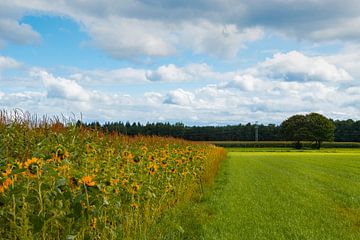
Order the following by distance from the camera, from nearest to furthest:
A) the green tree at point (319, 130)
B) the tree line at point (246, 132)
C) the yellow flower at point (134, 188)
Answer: the yellow flower at point (134, 188), the green tree at point (319, 130), the tree line at point (246, 132)

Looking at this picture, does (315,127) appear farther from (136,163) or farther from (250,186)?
(136,163)

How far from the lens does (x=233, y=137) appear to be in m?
113

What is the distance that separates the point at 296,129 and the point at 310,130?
2816 mm

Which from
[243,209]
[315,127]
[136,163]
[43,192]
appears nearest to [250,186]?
[243,209]

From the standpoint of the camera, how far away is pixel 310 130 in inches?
3285

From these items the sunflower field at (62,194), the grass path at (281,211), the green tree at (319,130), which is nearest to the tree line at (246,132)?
the green tree at (319,130)

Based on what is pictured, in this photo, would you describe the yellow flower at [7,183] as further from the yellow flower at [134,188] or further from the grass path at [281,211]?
the grass path at [281,211]

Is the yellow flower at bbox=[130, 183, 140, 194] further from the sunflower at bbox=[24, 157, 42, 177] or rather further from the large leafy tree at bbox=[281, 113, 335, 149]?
the large leafy tree at bbox=[281, 113, 335, 149]

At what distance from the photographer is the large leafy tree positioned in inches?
3260

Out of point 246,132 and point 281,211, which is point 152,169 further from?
point 246,132

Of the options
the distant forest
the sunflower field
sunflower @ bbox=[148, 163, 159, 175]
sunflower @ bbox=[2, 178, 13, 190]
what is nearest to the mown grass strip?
sunflower @ bbox=[148, 163, 159, 175]

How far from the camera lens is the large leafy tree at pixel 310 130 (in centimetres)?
8281

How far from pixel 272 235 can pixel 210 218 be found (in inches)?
57.7

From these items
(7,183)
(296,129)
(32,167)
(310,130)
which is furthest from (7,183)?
(296,129)
